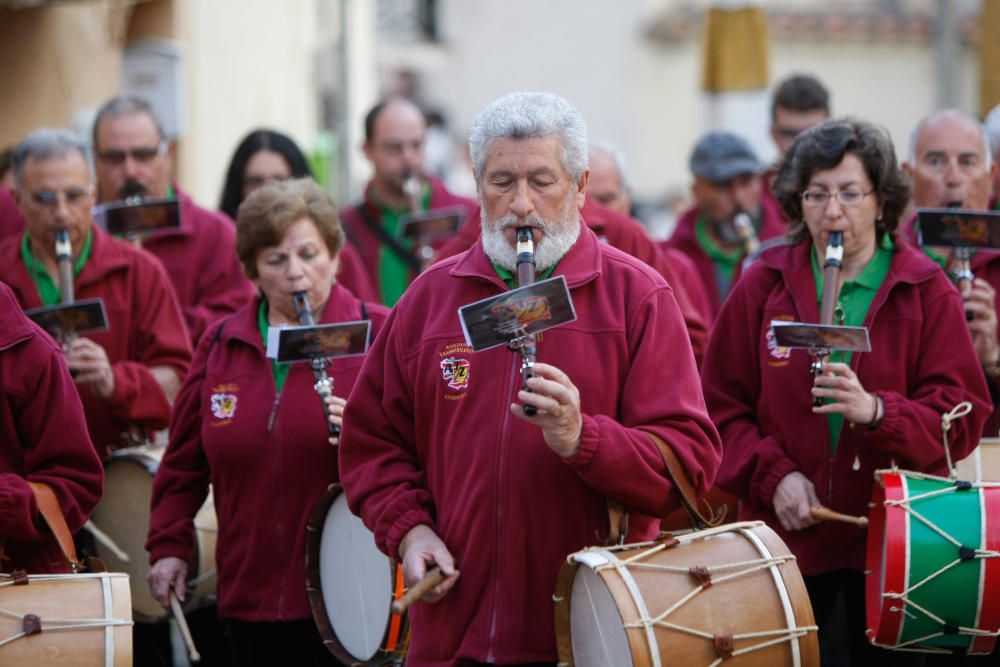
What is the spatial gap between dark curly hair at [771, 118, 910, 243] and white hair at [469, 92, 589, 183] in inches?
60.3

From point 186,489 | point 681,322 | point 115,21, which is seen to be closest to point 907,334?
point 681,322

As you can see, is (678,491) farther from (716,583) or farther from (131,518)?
(131,518)

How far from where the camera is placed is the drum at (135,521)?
649 cm

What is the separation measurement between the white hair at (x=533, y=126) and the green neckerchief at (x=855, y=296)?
5.07 ft

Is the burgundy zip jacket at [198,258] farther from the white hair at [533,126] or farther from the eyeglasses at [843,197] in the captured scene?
the white hair at [533,126]

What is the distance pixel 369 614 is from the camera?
220 inches

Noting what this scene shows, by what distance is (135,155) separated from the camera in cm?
839

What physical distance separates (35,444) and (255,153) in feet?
12.0

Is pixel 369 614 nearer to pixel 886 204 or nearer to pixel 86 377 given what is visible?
pixel 86 377

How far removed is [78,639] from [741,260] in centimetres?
512

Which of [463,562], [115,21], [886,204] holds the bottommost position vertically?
[463,562]

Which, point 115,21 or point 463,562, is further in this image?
point 115,21

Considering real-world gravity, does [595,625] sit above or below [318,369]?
below

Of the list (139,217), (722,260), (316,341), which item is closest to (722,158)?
(722,260)
